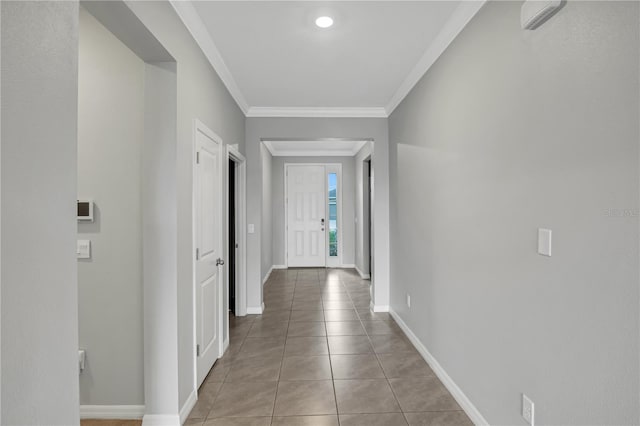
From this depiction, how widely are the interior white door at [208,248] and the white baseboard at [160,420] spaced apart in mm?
458

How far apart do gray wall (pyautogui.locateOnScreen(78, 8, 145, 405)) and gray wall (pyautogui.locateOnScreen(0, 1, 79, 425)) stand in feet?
3.85

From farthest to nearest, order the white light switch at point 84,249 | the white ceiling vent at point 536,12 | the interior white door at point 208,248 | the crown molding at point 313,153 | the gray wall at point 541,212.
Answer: the crown molding at point 313,153 < the interior white door at point 208,248 < the white light switch at point 84,249 < the white ceiling vent at point 536,12 < the gray wall at point 541,212

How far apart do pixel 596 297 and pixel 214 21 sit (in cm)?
256

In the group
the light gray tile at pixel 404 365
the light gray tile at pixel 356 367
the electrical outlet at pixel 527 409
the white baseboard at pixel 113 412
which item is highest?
the electrical outlet at pixel 527 409

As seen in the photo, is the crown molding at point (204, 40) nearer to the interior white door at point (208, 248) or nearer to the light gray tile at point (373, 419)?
the interior white door at point (208, 248)

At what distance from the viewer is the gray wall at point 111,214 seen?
2174mm

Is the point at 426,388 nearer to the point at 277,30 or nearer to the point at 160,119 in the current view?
the point at 160,119

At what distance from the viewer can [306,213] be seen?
25.0 ft

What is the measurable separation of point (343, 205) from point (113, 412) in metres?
5.90

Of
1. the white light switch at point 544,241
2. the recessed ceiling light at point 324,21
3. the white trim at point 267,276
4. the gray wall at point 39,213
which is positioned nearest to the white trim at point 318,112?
the recessed ceiling light at point 324,21

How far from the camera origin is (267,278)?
259 inches

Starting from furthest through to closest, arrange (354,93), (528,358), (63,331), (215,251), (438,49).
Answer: (354,93) → (215,251) → (438,49) → (528,358) → (63,331)

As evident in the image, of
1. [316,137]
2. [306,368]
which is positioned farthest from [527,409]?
[316,137]

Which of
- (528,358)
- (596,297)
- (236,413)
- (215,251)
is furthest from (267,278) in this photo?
(596,297)
